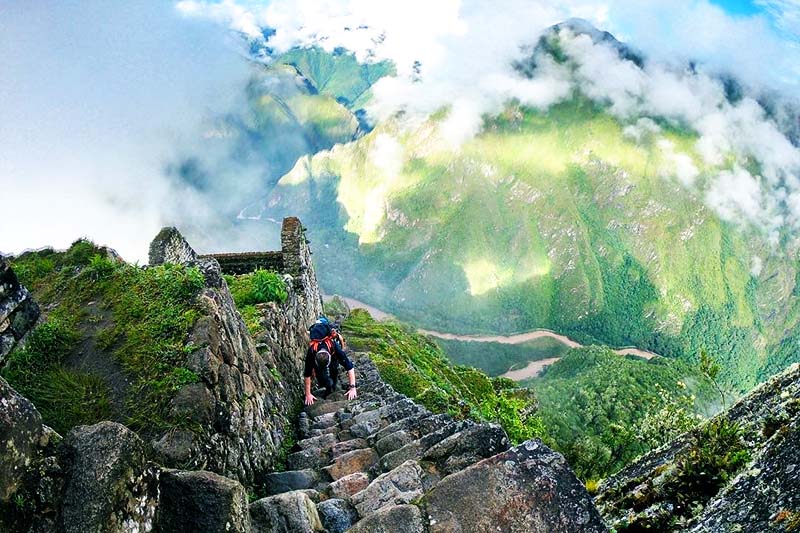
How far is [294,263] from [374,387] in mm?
10188

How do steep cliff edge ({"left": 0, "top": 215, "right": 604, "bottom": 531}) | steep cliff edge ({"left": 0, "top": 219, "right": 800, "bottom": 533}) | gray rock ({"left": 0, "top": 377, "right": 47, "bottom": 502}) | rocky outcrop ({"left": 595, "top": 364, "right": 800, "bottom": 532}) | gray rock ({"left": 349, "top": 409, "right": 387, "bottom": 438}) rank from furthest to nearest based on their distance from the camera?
gray rock ({"left": 349, "top": 409, "right": 387, "bottom": 438}) → steep cliff edge ({"left": 0, "top": 215, "right": 604, "bottom": 531}) → steep cliff edge ({"left": 0, "top": 219, "right": 800, "bottom": 533}) → gray rock ({"left": 0, "top": 377, "right": 47, "bottom": 502}) → rocky outcrop ({"left": 595, "top": 364, "right": 800, "bottom": 532})

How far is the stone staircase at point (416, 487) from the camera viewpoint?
5.16m

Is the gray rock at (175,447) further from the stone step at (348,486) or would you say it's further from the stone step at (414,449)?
the stone step at (414,449)

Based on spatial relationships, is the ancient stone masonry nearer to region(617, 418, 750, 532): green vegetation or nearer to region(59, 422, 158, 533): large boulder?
region(59, 422, 158, 533): large boulder

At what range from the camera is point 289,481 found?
8328mm

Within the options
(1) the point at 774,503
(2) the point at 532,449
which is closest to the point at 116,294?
(2) the point at 532,449

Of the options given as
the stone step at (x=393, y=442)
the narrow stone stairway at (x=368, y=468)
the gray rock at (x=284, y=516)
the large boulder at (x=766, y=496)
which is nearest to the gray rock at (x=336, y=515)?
the narrow stone stairway at (x=368, y=468)

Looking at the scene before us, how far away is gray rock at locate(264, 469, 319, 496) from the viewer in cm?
823

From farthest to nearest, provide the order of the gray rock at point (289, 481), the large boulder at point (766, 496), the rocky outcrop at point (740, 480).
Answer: the gray rock at point (289, 481)
the rocky outcrop at point (740, 480)
the large boulder at point (766, 496)

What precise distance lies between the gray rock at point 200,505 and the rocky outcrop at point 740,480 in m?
4.08

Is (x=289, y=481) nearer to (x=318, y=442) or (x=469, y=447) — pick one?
(x=318, y=442)

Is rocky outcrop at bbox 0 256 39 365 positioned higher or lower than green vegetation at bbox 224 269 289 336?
lower

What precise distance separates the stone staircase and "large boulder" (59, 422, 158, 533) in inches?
49.8

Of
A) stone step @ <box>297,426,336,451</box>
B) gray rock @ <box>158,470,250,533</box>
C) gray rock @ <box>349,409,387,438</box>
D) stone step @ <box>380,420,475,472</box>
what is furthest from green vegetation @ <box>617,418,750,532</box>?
stone step @ <box>297,426,336,451</box>
